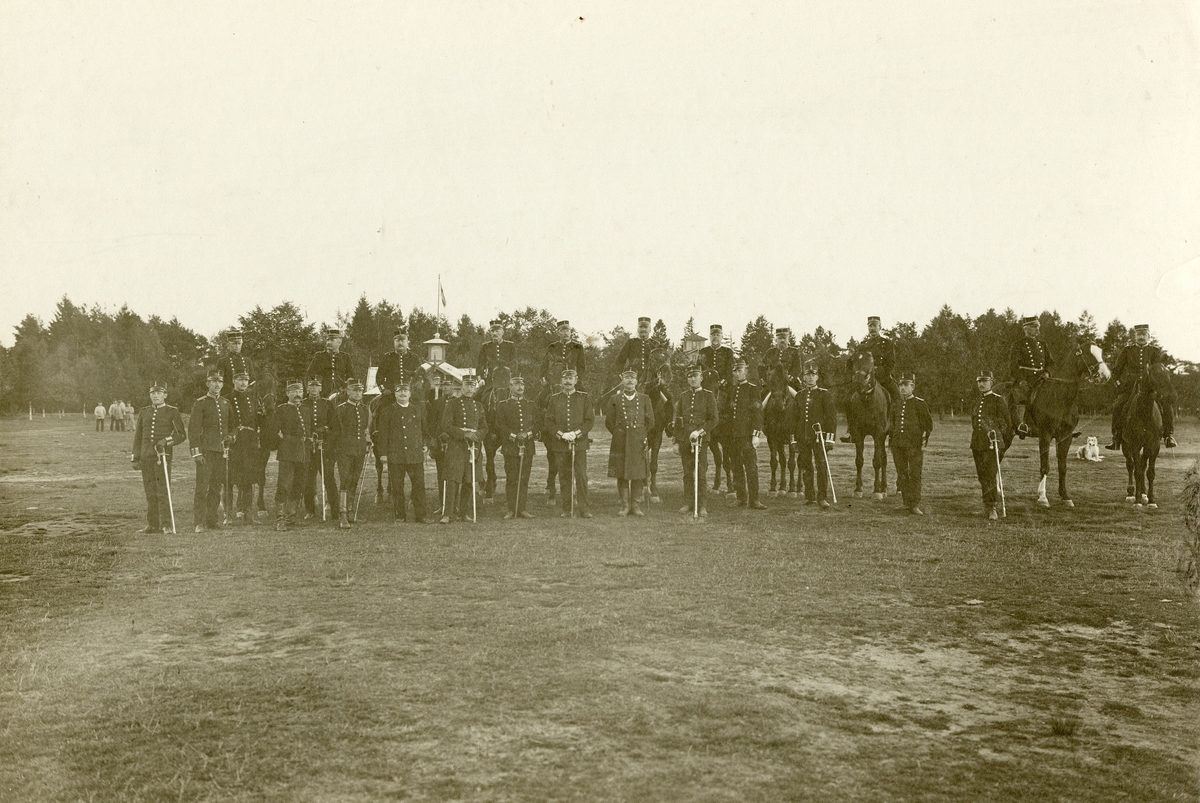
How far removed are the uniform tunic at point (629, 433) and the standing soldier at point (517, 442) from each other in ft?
3.63

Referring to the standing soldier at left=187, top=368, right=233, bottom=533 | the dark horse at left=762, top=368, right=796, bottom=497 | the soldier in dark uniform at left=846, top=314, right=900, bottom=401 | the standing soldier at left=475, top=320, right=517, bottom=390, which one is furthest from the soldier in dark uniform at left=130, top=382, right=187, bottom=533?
the soldier in dark uniform at left=846, top=314, right=900, bottom=401

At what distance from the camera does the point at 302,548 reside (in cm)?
968

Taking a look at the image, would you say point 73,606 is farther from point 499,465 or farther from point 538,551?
point 499,465

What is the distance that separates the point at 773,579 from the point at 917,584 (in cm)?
121

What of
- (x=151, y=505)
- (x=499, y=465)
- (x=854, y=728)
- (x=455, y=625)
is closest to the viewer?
(x=854, y=728)

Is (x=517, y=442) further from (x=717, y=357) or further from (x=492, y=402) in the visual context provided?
(x=717, y=357)

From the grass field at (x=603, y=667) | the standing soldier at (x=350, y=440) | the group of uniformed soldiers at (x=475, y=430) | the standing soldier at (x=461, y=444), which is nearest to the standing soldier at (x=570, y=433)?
the group of uniformed soldiers at (x=475, y=430)

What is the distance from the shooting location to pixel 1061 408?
12.9 metres

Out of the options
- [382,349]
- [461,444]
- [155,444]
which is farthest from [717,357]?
[382,349]

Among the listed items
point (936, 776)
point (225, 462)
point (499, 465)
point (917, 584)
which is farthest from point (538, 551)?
point (499, 465)

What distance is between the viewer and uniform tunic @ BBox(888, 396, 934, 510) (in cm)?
1182

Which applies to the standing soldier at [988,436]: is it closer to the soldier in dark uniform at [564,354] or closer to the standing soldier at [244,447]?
the soldier in dark uniform at [564,354]

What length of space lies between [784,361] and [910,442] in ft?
9.47

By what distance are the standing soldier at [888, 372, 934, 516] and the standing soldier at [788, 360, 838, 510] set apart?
1.15 meters
